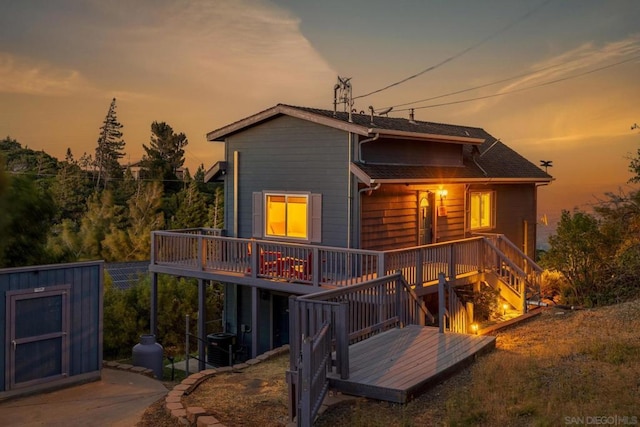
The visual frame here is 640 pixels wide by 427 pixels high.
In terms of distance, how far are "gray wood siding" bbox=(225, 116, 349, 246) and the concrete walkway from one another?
6467 mm

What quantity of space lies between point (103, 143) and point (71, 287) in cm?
5728

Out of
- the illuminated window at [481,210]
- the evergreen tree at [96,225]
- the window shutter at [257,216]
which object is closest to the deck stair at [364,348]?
the window shutter at [257,216]

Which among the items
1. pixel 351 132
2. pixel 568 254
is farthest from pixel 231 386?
pixel 568 254

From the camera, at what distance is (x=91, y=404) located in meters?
8.98

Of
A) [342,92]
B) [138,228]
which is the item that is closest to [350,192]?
[342,92]

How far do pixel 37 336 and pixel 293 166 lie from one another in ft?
26.9

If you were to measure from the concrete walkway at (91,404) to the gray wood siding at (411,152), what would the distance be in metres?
7.76

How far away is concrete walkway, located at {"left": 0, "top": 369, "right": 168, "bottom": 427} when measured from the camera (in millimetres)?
8164

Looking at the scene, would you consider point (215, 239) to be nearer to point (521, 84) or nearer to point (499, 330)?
point (499, 330)

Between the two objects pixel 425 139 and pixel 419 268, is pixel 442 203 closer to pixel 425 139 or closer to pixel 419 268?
pixel 425 139

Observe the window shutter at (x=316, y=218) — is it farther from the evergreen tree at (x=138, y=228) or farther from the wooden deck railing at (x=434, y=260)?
the evergreen tree at (x=138, y=228)

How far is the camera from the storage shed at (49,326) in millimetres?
9164

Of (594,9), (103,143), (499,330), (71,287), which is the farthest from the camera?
(103,143)

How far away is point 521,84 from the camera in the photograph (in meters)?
25.2
